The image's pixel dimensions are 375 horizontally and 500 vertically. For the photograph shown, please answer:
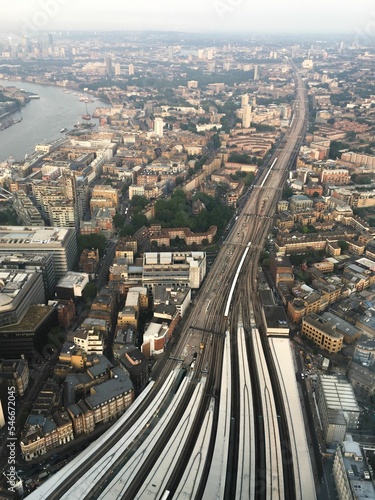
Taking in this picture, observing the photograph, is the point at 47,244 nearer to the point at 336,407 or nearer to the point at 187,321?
the point at 187,321

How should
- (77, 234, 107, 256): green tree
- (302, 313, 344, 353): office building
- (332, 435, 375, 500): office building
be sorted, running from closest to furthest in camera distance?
(332, 435, 375, 500): office building, (302, 313, 344, 353): office building, (77, 234, 107, 256): green tree

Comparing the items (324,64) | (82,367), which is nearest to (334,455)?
(82,367)

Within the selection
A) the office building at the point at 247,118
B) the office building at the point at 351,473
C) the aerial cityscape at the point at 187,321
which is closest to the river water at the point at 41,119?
the aerial cityscape at the point at 187,321

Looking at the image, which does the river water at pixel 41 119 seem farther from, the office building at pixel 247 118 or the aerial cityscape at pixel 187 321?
the office building at pixel 247 118

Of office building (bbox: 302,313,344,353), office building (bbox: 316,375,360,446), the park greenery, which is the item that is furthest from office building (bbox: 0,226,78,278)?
office building (bbox: 316,375,360,446)

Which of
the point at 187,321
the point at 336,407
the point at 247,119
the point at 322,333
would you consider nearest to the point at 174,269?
the point at 187,321

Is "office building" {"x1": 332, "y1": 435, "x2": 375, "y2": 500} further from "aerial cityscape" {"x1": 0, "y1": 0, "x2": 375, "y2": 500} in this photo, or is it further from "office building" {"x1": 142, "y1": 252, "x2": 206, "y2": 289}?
"office building" {"x1": 142, "y1": 252, "x2": 206, "y2": 289}
